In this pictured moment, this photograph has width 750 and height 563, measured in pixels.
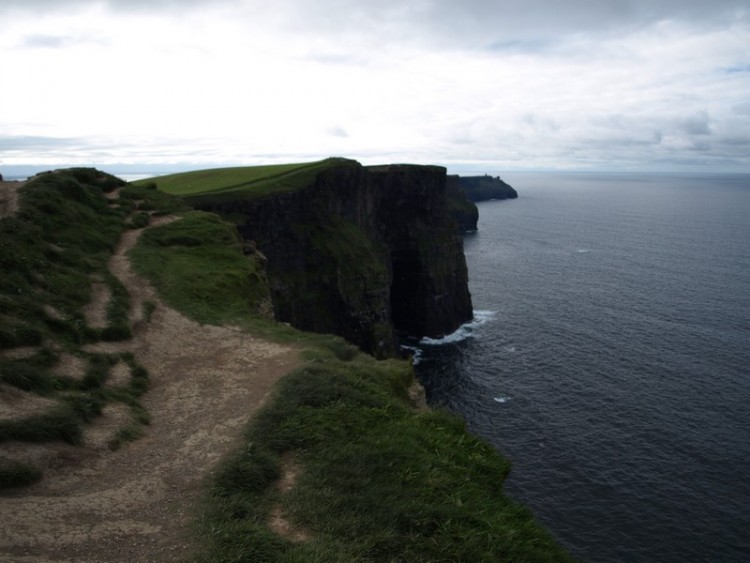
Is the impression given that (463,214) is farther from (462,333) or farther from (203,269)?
(203,269)

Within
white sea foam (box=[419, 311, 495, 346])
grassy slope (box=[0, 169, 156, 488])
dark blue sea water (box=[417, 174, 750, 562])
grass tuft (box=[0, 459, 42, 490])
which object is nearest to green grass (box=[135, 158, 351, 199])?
grassy slope (box=[0, 169, 156, 488])

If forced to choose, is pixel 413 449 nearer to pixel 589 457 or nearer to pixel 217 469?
pixel 217 469

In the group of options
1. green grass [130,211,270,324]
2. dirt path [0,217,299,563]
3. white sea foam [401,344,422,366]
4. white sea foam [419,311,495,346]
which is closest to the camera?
dirt path [0,217,299,563]

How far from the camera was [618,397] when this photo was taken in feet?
185

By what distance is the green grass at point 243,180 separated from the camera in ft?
204

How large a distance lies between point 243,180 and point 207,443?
57.5m

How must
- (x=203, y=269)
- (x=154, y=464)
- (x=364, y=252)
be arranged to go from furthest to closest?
(x=364, y=252) → (x=203, y=269) → (x=154, y=464)

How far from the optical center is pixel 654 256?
4865 inches

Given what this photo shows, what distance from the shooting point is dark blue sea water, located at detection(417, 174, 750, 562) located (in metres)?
39.2

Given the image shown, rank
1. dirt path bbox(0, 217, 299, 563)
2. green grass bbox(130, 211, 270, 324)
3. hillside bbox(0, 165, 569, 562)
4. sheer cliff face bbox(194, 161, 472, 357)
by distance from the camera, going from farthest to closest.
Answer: sheer cliff face bbox(194, 161, 472, 357) → green grass bbox(130, 211, 270, 324) → hillside bbox(0, 165, 569, 562) → dirt path bbox(0, 217, 299, 563)

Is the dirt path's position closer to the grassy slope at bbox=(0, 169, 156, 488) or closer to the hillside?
the hillside

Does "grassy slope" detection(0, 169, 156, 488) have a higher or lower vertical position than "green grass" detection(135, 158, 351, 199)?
lower

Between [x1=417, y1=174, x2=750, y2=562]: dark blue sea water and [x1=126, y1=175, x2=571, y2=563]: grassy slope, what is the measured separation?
25.5 metres

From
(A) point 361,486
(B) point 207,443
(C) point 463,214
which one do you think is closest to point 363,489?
(A) point 361,486
